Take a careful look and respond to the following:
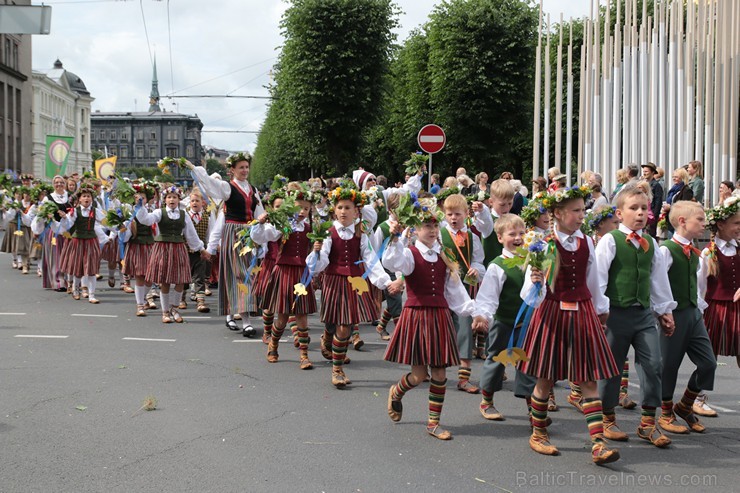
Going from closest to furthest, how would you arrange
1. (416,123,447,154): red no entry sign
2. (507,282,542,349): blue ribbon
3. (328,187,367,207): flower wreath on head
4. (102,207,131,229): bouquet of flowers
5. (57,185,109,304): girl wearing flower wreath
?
(507,282,542,349): blue ribbon < (328,187,367,207): flower wreath on head < (102,207,131,229): bouquet of flowers < (57,185,109,304): girl wearing flower wreath < (416,123,447,154): red no entry sign

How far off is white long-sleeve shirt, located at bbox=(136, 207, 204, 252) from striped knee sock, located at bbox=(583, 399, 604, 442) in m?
8.05

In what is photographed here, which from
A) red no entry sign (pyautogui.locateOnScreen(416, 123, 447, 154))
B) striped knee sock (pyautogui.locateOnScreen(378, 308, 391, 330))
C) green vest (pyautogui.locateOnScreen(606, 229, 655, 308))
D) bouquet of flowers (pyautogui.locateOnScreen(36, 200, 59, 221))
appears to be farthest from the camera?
red no entry sign (pyautogui.locateOnScreen(416, 123, 447, 154))

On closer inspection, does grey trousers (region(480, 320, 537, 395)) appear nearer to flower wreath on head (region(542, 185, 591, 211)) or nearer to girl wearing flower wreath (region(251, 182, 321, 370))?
flower wreath on head (region(542, 185, 591, 211))

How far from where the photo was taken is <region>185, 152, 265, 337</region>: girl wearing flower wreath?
1022cm

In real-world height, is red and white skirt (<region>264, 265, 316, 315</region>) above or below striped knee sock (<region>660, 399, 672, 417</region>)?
above

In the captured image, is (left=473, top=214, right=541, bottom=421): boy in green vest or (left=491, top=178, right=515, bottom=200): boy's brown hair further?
(left=491, top=178, right=515, bottom=200): boy's brown hair

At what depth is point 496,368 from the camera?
21.9 feet

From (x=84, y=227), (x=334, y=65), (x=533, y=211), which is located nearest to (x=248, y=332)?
(x=84, y=227)

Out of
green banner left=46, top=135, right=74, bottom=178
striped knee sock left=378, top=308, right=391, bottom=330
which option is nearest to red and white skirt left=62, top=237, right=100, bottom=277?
striped knee sock left=378, top=308, right=391, bottom=330

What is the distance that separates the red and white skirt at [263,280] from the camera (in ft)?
29.8

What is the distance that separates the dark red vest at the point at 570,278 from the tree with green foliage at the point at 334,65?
96.1ft

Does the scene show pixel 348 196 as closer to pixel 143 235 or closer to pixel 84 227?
pixel 143 235

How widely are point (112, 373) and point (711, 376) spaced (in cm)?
Result: 568

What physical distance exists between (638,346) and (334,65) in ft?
97.7
